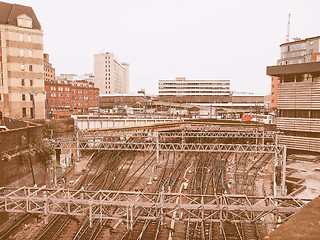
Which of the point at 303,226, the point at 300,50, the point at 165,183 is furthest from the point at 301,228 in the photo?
the point at 300,50

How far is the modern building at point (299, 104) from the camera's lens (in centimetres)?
3691

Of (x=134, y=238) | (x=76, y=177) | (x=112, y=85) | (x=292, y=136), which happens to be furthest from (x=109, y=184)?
(x=112, y=85)

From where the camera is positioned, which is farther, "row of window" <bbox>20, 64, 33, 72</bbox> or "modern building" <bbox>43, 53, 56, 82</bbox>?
"modern building" <bbox>43, 53, 56, 82</bbox>

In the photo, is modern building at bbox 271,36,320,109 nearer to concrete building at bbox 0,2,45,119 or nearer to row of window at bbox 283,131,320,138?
row of window at bbox 283,131,320,138

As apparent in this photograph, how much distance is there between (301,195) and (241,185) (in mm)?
6067

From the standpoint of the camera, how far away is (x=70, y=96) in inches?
3349

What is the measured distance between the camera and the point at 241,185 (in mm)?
27484

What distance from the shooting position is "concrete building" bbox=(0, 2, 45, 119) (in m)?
35.9

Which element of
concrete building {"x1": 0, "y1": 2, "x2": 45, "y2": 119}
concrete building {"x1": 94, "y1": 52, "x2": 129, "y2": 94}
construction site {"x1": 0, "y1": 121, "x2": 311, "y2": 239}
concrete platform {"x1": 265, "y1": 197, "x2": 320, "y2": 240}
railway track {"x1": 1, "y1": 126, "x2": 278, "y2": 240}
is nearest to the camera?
concrete platform {"x1": 265, "y1": 197, "x2": 320, "y2": 240}

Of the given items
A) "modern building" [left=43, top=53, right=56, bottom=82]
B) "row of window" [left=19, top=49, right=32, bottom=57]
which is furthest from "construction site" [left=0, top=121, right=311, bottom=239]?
"modern building" [left=43, top=53, right=56, bottom=82]

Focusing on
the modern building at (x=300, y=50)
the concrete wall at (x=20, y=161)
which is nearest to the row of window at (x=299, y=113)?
the concrete wall at (x=20, y=161)

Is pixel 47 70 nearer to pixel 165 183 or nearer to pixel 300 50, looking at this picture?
pixel 300 50

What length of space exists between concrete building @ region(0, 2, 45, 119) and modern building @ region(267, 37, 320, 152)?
35004 millimetres

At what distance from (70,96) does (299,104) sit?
Answer: 6823cm
